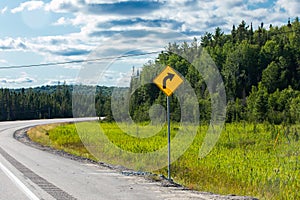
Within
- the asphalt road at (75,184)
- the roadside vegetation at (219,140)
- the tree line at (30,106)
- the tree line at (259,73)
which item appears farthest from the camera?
the tree line at (30,106)

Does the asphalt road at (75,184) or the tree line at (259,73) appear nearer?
the asphalt road at (75,184)

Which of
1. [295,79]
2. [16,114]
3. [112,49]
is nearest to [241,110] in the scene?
[295,79]

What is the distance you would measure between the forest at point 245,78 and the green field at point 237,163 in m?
1.50

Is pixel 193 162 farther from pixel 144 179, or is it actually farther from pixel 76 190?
pixel 76 190

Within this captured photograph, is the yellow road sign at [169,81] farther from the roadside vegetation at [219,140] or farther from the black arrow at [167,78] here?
the roadside vegetation at [219,140]

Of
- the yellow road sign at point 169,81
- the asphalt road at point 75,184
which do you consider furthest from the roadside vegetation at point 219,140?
the yellow road sign at point 169,81

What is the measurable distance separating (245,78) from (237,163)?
49614 mm

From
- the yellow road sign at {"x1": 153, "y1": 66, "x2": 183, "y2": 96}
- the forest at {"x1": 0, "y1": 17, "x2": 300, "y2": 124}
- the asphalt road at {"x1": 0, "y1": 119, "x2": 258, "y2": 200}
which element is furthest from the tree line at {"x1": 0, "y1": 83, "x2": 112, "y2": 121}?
the yellow road sign at {"x1": 153, "y1": 66, "x2": 183, "y2": 96}

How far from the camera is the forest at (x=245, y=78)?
17.6 m

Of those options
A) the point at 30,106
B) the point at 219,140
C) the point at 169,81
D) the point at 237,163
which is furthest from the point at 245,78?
the point at 30,106

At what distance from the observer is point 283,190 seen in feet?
38.7

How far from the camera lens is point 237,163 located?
1864cm

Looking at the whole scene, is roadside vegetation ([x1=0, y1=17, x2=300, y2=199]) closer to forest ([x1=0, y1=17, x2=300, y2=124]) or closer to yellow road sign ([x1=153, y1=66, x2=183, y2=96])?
forest ([x1=0, y1=17, x2=300, y2=124])

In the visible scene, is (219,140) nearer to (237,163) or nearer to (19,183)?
(237,163)
